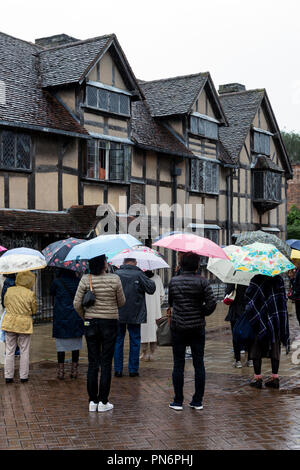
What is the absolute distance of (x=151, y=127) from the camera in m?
23.1

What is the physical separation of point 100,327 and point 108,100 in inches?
536

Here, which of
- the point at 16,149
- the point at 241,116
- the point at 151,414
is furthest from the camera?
the point at 241,116

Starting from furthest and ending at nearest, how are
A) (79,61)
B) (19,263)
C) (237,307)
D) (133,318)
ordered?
(79,61), (237,307), (133,318), (19,263)

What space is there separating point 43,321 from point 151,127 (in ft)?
29.6

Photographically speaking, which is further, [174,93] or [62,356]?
[174,93]

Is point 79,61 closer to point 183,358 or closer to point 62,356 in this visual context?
point 62,356

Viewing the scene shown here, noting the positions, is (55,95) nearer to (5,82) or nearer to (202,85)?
(5,82)

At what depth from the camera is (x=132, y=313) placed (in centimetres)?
966

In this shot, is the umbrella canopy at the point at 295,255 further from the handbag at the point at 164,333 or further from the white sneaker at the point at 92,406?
the white sneaker at the point at 92,406

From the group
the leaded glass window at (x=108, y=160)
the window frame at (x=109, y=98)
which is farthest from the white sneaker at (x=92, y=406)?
the window frame at (x=109, y=98)

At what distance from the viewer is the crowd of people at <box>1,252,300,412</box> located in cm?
738

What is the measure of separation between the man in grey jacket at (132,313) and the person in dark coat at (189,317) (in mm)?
2205

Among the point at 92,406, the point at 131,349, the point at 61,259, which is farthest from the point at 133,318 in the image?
the point at 92,406
